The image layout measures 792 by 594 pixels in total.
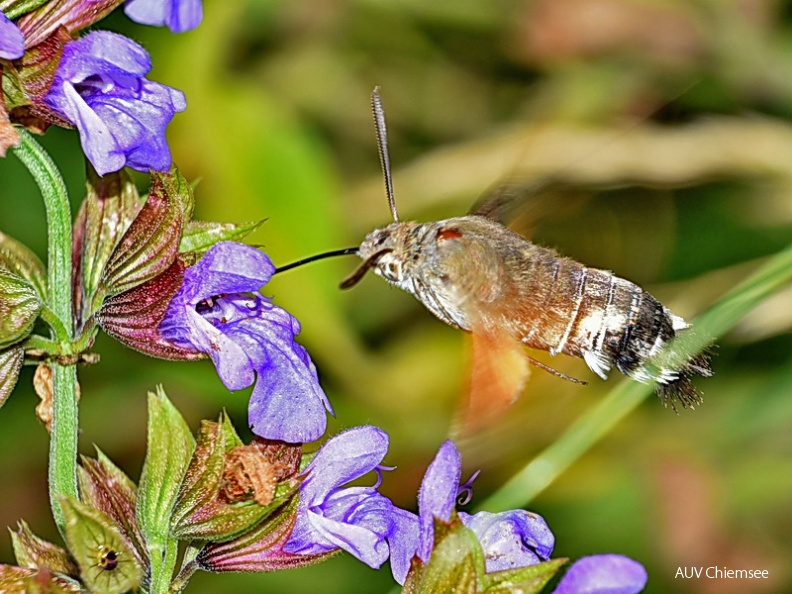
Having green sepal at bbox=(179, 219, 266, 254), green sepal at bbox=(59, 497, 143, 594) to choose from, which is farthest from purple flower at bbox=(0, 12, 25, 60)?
green sepal at bbox=(59, 497, 143, 594)

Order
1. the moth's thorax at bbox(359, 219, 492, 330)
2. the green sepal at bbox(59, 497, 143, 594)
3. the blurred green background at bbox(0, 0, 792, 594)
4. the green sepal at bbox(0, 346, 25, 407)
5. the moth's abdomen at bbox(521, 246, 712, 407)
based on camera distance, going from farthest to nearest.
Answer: the blurred green background at bbox(0, 0, 792, 594) → the moth's abdomen at bbox(521, 246, 712, 407) → the moth's thorax at bbox(359, 219, 492, 330) → the green sepal at bbox(0, 346, 25, 407) → the green sepal at bbox(59, 497, 143, 594)

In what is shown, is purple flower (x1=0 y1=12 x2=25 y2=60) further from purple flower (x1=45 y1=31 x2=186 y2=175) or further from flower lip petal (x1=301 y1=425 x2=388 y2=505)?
flower lip petal (x1=301 y1=425 x2=388 y2=505)

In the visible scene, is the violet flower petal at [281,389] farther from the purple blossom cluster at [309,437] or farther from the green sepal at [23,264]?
the green sepal at [23,264]

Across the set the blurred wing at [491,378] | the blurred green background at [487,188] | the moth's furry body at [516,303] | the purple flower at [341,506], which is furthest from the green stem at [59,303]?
the blurred green background at [487,188]

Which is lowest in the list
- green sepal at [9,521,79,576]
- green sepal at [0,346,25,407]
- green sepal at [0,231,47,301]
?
green sepal at [9,521,79,576]

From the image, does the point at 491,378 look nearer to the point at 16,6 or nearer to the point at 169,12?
the point at 169,12

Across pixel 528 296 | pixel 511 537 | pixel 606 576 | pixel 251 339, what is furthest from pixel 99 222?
pixel 606 576
